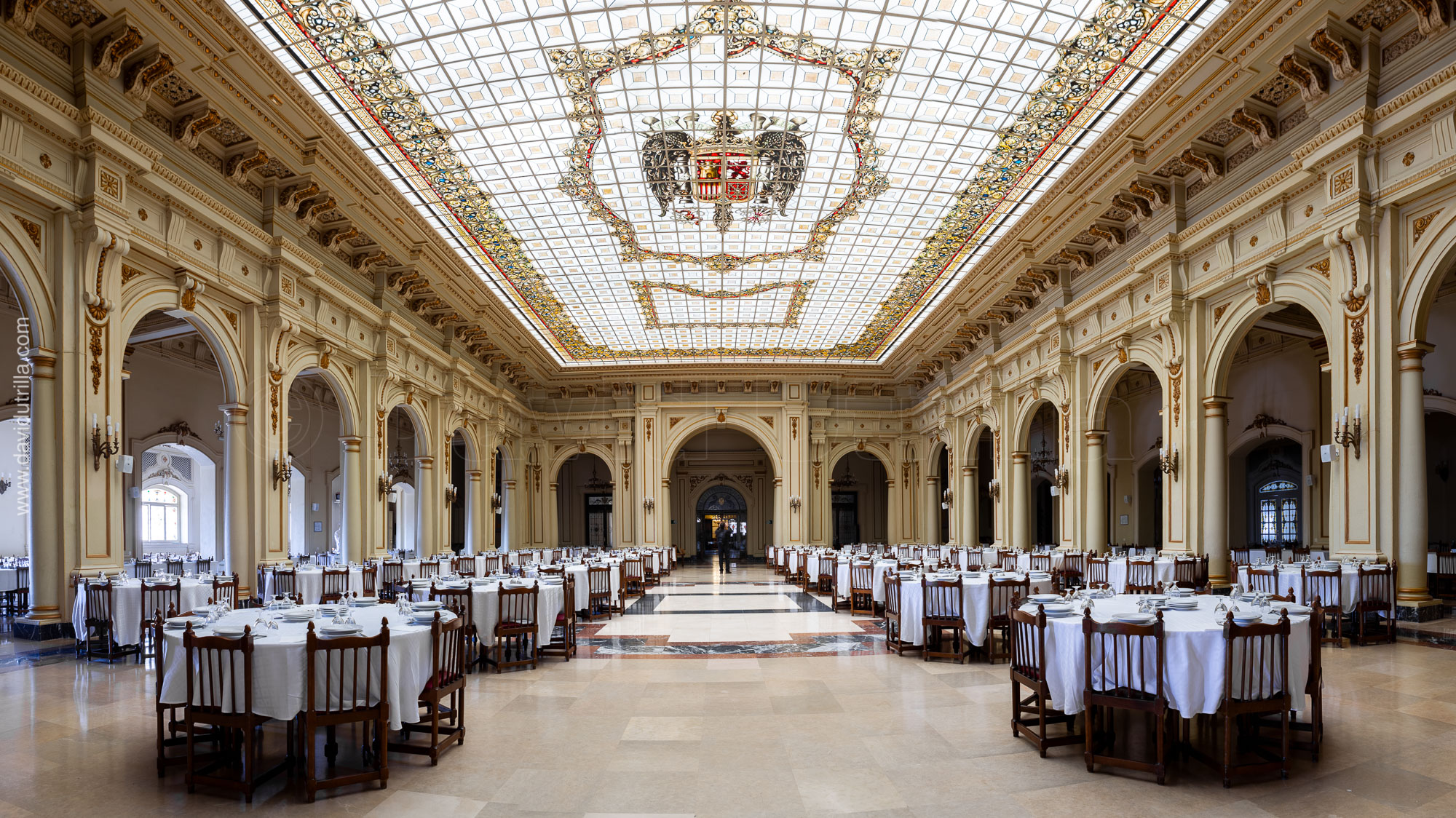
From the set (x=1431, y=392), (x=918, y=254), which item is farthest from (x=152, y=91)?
(x=1431, y=392)

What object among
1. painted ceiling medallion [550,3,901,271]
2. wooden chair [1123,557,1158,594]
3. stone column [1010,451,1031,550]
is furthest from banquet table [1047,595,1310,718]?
stone column [1010,451,1031,550]

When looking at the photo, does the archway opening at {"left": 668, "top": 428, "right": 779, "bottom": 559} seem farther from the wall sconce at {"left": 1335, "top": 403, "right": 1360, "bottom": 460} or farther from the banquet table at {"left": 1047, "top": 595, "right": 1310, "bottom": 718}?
the banquet table at {"left": 1047, "top": 595, "right": 1310, "bottom": 718}

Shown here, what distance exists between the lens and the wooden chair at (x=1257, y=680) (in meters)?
4.66

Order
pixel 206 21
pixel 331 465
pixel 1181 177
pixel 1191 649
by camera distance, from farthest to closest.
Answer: pixel 331 465 < pixel 1181 177 < pixel 206 21 < pixel 1191 649

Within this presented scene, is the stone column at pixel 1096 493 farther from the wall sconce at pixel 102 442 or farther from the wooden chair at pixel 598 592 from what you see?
the wall sconce at pixel 102 442

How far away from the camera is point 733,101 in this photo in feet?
36.4

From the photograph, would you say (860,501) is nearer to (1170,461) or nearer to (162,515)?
(1170,461)

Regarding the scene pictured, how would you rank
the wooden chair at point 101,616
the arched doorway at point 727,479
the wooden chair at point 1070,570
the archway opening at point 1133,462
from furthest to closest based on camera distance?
the arched doorway at point 727,479 → the archway opening at point 1133,462 → the wooden chair at point 1070,570 → the wooden chair at point 101,616

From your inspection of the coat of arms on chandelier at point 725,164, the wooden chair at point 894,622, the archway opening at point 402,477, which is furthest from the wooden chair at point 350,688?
the archway opening at point 402,477

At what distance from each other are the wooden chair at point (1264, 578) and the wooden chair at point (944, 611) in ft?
9.57

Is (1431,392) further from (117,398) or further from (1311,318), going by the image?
(117,398)

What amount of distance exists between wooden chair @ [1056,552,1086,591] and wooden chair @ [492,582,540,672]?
26.0ft

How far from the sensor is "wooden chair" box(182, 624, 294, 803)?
4555mm

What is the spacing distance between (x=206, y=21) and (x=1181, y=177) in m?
11.7
